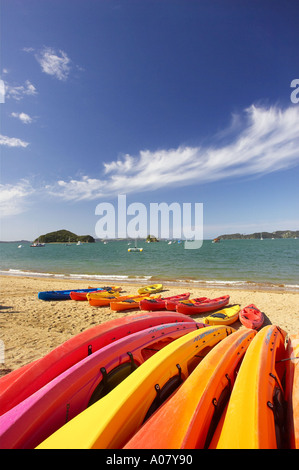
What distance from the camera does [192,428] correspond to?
1684 mm

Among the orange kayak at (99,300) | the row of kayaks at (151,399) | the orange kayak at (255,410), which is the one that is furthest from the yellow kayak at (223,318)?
the orange kayak at (99,300)

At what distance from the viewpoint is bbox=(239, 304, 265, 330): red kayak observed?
6.64 meters

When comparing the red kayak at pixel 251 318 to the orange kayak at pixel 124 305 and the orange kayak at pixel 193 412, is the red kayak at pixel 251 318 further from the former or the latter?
the orange kayak at pixel 193 412

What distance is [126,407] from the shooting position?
1.86 metres

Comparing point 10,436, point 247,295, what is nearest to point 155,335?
point 10,436

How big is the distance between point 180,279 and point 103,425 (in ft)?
52.9

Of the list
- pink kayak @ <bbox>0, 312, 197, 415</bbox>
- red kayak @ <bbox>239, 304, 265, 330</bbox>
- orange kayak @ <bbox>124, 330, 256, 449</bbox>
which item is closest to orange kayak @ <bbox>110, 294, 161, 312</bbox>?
red kayak @ <bbox>239, 304, 265, 330</bbox>

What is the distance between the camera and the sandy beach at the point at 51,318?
203 inches

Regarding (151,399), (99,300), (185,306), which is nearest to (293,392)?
(151,399)

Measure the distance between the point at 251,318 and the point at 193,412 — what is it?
6288 millimetres

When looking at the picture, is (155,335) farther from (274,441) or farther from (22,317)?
(22,317)

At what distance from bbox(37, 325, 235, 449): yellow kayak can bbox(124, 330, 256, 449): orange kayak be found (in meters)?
0.12

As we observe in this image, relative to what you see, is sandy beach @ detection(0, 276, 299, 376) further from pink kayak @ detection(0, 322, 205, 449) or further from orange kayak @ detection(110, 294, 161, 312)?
pink kayak @ detection(0, 322, 205, 449)

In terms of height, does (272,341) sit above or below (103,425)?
below
